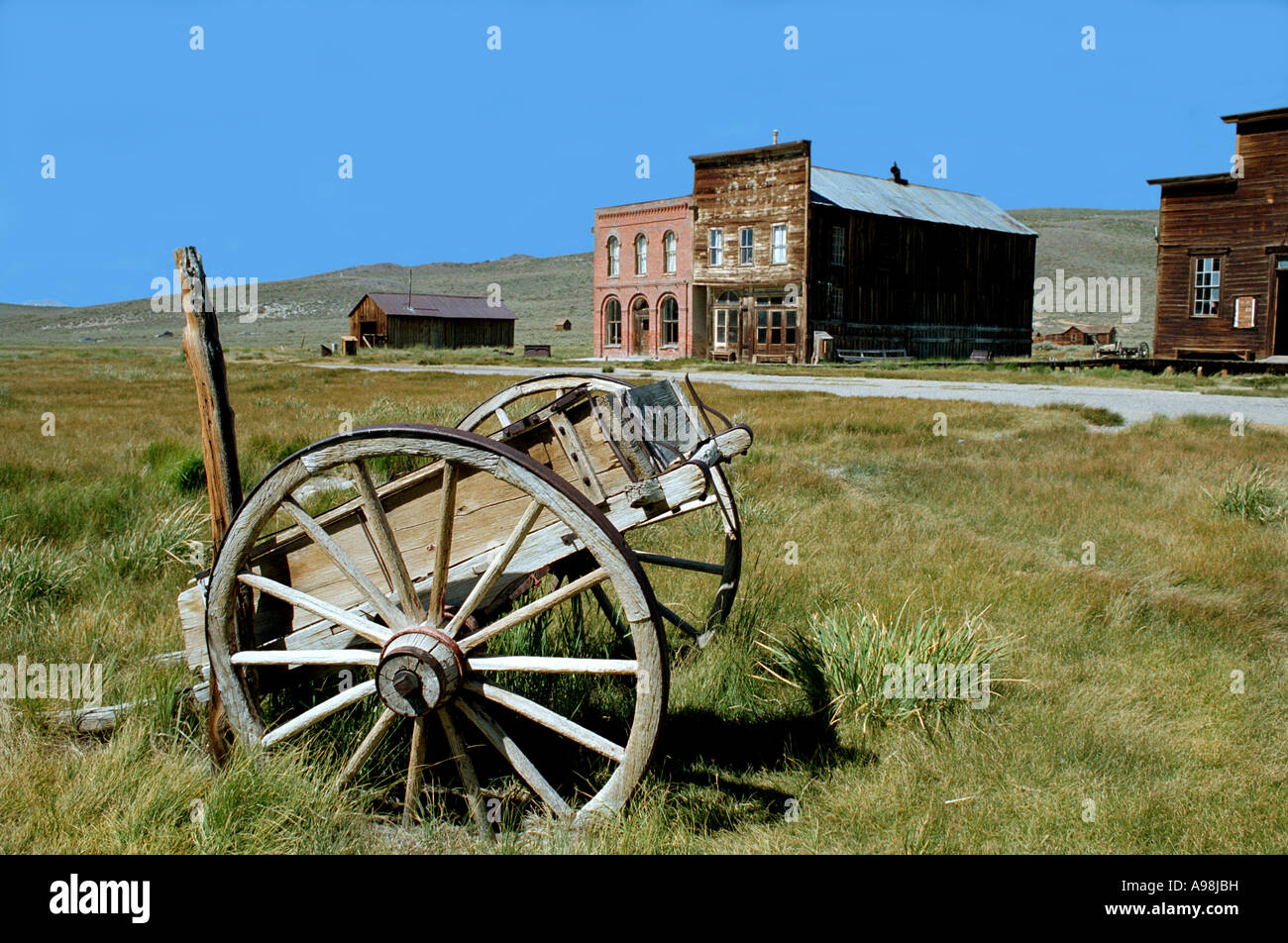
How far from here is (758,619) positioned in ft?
16.4

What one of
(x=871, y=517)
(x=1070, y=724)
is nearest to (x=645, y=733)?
(x=1070, y=724)

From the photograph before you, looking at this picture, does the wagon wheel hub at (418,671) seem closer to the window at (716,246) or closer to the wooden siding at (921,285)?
the wooden siding at (921,285)

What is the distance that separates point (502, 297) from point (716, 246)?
262ft

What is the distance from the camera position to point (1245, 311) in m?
26.8

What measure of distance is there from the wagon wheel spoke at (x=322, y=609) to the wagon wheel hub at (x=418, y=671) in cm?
7

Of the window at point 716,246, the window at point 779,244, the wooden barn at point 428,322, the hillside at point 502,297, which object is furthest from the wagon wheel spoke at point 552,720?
the hillside at point 502,297

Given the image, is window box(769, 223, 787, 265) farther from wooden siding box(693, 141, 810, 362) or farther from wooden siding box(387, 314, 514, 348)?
wooden siding box(387, 314, 514, 348)

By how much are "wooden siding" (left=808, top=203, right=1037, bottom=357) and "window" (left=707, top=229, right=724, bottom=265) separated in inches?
155

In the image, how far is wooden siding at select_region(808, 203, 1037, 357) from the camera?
1393 inches

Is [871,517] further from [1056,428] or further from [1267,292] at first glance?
[1267,292]

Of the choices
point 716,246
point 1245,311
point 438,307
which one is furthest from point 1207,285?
point 438,307

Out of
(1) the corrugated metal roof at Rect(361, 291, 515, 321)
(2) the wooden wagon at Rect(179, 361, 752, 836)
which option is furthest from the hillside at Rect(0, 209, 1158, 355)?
(2) the wooden wagon at Rect(179, 361, 752, 836)

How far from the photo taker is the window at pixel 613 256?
137 ft
